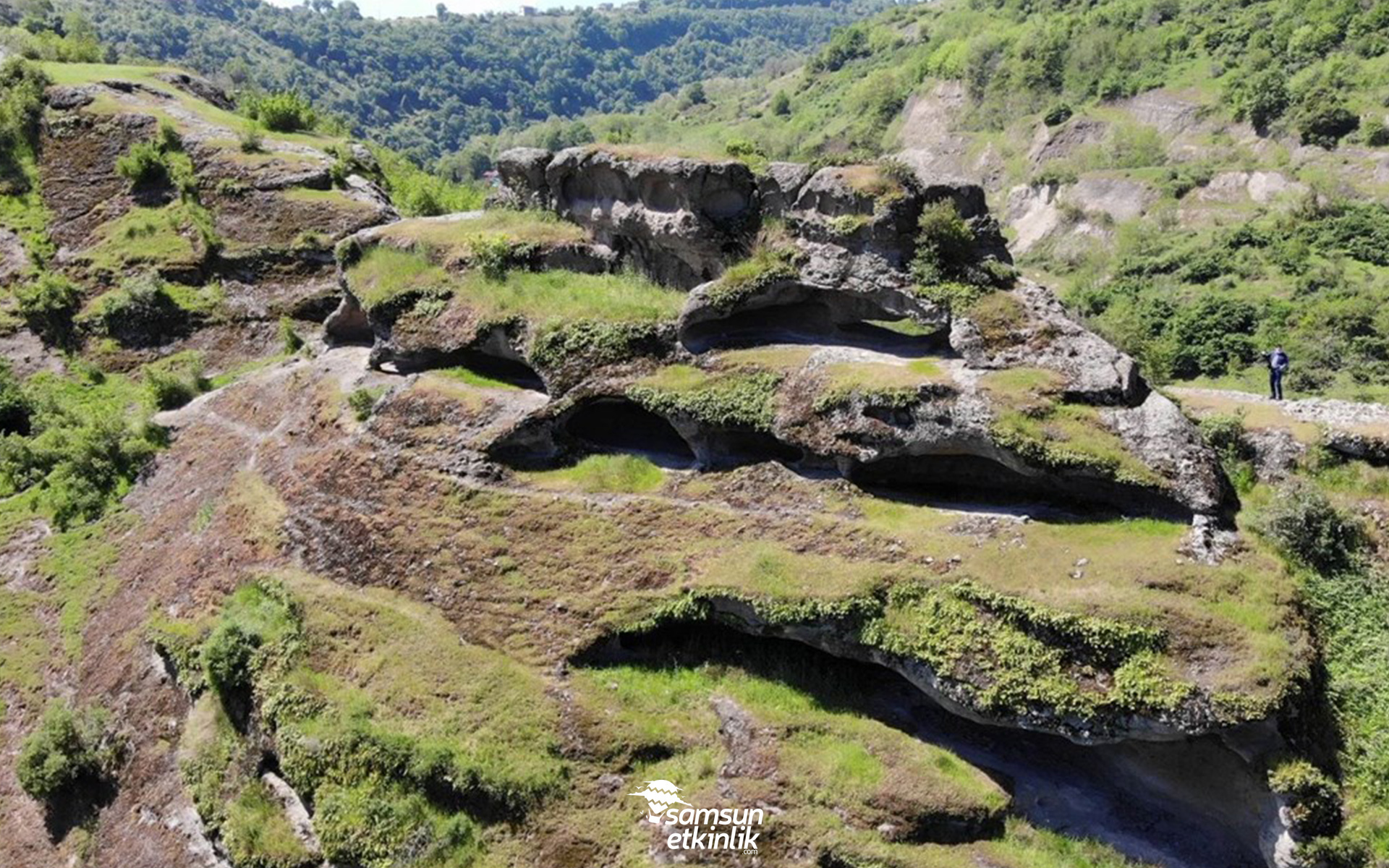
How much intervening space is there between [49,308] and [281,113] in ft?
63.2

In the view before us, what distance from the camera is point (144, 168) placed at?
148 ft

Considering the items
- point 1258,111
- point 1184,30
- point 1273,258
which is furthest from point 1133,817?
point 1184,30

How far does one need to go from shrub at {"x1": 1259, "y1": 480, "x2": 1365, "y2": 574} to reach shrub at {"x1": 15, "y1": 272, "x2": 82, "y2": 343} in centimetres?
4398

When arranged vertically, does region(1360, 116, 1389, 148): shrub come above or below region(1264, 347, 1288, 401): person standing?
above

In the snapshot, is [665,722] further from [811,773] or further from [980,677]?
[980,677]

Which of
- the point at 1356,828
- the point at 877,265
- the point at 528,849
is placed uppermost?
the point at 877,265

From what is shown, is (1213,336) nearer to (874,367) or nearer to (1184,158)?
(1184,158)

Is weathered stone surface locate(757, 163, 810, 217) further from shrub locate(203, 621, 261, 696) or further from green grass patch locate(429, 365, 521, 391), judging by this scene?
shrub locate(203, 621, 261, 696)

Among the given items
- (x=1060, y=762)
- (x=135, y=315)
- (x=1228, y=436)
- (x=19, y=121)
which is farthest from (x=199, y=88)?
(x=1060, y=762)

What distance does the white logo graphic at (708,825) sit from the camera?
1539 centimetres

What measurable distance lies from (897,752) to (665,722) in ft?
14.4

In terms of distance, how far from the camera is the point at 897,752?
1636cm

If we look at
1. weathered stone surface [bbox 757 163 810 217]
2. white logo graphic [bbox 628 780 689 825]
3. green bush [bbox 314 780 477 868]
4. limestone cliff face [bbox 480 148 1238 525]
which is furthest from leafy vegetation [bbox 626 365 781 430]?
green bush [bbox 314 780 477 868]

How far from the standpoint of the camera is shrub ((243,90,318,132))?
51.9 meters
